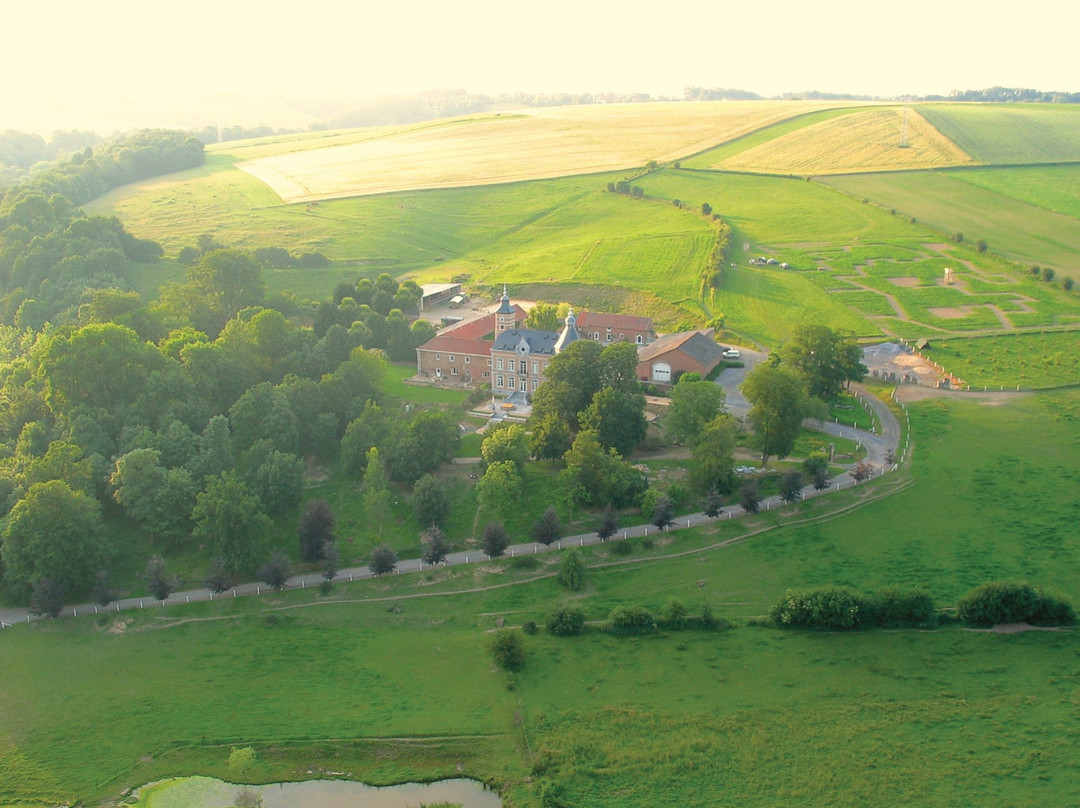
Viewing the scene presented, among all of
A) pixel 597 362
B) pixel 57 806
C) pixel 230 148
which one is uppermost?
pixel 230 148

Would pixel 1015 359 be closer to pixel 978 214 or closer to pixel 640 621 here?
pixel 978 214

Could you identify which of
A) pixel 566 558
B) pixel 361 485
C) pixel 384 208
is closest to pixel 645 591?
pixel 566 558

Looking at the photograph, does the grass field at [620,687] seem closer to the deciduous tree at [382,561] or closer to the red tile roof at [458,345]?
the deciduous tree at [382,561]

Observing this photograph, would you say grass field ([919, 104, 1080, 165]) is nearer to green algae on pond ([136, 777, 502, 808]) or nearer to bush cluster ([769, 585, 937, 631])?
bush cluster ([769, 585, 937, 631])

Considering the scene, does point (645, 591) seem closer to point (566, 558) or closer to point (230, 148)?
point (566, 558)

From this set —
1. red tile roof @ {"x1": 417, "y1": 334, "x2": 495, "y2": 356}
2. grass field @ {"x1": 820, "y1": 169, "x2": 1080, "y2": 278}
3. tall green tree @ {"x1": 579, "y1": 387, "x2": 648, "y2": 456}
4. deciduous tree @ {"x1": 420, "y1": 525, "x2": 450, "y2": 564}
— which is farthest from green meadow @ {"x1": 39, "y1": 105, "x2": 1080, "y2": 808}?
grass field @ {"x1": 820, "y1": 169, "x2": 1080, "y2": 278}

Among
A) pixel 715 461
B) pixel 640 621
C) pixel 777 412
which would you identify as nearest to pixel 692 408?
pixel 777 412

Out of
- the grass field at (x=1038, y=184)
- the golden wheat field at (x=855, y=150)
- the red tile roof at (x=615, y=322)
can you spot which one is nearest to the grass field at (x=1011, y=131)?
the golden wheat field at (x=855, y=150)
